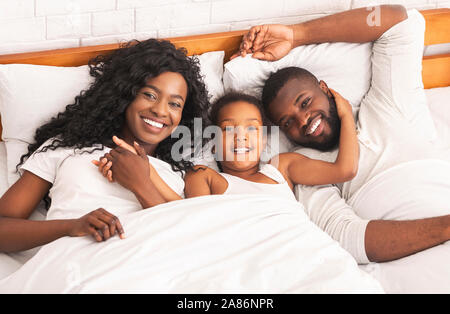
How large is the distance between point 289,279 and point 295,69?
0.81 metres

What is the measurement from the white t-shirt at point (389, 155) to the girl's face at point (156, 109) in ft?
1.55

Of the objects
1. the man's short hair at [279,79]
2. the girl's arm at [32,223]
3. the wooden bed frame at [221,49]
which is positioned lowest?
the girl's arm at [32,223]

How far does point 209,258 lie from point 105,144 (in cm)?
51

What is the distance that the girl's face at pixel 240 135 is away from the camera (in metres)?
1.53

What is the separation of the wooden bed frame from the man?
0.08 meters

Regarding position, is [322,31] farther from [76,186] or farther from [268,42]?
[76,186]

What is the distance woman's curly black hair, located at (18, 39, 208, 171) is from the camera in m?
1.41

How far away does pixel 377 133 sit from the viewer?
5.27 feet

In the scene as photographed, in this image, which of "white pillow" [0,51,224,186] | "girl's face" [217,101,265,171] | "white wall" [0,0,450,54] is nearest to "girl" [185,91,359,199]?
"girl's face" [217,101,265,171]

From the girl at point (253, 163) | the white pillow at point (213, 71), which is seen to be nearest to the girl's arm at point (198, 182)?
the girl at point (253, 163)

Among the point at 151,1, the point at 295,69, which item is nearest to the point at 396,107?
the point at 295,69

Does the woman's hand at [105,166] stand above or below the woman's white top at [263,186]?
above

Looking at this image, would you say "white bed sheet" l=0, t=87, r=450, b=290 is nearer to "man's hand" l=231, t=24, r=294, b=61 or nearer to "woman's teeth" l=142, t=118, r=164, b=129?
"woman's teeth" l=142, t=118, r=164, b=129

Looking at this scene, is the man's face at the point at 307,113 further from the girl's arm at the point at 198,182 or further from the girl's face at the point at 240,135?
the girl's arm at the point at 198,182
